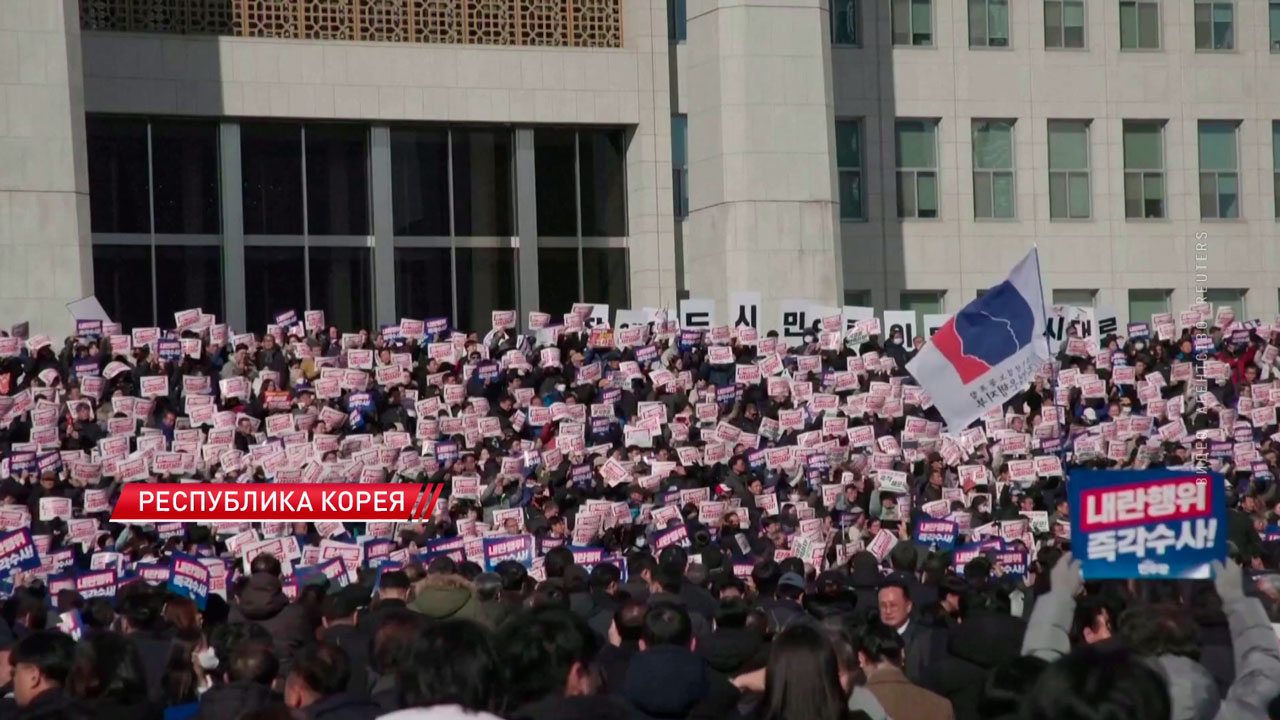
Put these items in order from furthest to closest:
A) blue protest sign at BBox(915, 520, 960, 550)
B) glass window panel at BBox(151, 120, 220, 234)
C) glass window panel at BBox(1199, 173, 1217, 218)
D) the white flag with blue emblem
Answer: glass window panel at BBox(1199, 173, 1217, 218)
glass window panel at BBox(151, 120, 220, 234)
the white flag with blue emblem
blue protest sign at BBox(915, 520, 960, 550)

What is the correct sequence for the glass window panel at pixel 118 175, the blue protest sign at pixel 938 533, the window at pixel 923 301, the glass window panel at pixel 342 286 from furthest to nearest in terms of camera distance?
the window at pixel 923 301 → the glass window panel at pixel 342 286 → the glass window panel at pixel 118 175 → the blue protest sign at pixel 938 533

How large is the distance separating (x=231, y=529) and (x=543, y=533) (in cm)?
293

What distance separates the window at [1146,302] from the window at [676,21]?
917 cm

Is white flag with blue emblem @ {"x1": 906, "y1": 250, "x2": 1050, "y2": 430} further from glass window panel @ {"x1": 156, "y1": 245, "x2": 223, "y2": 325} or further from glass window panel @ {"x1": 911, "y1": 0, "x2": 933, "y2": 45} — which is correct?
glass window panel @ {"x1": 911, "y1": 0, "x2": 933, "y2": 45}

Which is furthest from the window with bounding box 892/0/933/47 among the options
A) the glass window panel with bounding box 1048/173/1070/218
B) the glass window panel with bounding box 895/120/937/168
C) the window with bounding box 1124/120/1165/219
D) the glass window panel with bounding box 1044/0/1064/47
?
the window with bounding box 1124/120/1165/219

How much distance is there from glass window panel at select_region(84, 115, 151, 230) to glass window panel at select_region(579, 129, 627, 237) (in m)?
7.11

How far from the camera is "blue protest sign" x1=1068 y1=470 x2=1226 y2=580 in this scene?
6793 millimetres

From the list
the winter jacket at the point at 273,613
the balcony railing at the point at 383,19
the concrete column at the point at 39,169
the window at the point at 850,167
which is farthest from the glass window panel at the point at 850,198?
the winter jacket at the point at 273,613

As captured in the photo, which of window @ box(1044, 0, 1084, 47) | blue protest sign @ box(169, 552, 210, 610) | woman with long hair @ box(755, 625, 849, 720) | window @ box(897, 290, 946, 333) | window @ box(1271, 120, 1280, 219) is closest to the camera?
woman with long hair @ box(755, 625, 849, 720)

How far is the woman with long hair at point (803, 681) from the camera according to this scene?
593 centimetres

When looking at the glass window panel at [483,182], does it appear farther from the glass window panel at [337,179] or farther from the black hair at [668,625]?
the black hair at [668,625]

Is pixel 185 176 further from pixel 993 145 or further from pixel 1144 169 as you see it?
Result: pixel 1144 169

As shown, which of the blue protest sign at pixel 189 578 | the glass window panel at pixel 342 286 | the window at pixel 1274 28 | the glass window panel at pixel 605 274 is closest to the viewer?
the blue protest sign at pixel 189 578

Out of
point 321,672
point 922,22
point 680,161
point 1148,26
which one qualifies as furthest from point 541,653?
point 1148,26
